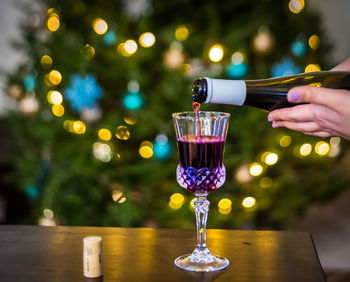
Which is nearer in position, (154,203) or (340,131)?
(340,131)

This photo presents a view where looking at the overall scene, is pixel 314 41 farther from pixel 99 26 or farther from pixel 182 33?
pixel 99 26

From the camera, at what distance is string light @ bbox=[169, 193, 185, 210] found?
8.27ft

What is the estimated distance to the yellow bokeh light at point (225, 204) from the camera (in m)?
2.59

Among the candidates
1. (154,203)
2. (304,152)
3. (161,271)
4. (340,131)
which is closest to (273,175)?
(304,152)

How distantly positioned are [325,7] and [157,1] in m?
1.69

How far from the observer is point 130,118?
2.50 meters

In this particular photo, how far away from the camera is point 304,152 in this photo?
2693 mm

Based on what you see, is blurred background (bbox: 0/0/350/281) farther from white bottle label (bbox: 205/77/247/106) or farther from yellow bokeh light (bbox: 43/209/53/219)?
white bottle label (bbox: 205/77/247/106)

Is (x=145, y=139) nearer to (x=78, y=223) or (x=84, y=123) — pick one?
(x=84, y=123)

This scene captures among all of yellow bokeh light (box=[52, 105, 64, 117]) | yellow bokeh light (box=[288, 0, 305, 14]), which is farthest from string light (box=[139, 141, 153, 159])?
yellow bokeh light (box=[288, 0, 305, 14])

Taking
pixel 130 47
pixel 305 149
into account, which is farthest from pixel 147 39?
pixel 305 149

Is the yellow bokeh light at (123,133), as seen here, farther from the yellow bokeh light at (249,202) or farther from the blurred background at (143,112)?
the yellow bokeh light at (249,202)

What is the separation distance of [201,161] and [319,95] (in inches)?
12.3

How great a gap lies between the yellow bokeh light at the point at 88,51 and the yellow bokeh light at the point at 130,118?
35 cm
